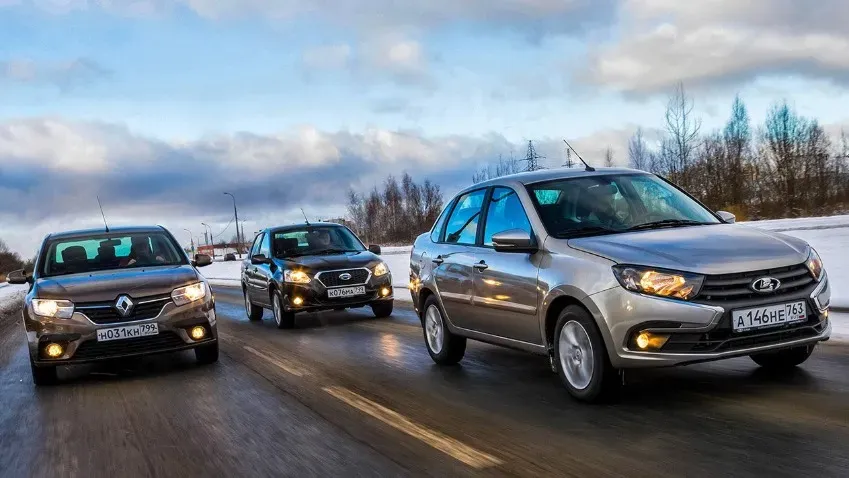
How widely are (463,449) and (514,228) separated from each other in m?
2.20

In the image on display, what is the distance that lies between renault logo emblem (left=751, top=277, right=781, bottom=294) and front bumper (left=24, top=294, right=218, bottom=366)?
580 centimetres

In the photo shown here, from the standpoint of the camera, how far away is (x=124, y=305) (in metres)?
8.23

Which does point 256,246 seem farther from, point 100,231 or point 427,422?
point 427,422

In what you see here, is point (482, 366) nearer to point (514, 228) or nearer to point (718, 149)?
point (514, 228)

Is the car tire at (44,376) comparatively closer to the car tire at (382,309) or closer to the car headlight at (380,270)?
the car headlight at (380,270)

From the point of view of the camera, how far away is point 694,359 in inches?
195

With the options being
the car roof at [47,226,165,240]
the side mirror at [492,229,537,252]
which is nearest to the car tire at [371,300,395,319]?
the car roof at [47,226,165,240]

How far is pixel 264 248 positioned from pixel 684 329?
10578 millimetres

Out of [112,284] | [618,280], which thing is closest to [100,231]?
[112,284]

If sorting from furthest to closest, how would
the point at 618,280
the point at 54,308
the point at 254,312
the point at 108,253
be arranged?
the point at 254,312 → the point at 108,253 → the point at 54,308 → the point at 618,280

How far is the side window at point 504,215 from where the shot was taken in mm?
6438

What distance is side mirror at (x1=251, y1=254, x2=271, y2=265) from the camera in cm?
1401

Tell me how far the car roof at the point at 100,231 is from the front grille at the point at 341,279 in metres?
3.24

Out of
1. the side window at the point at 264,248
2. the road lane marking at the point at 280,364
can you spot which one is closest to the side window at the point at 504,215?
the road lane marking at the point at 280,364
